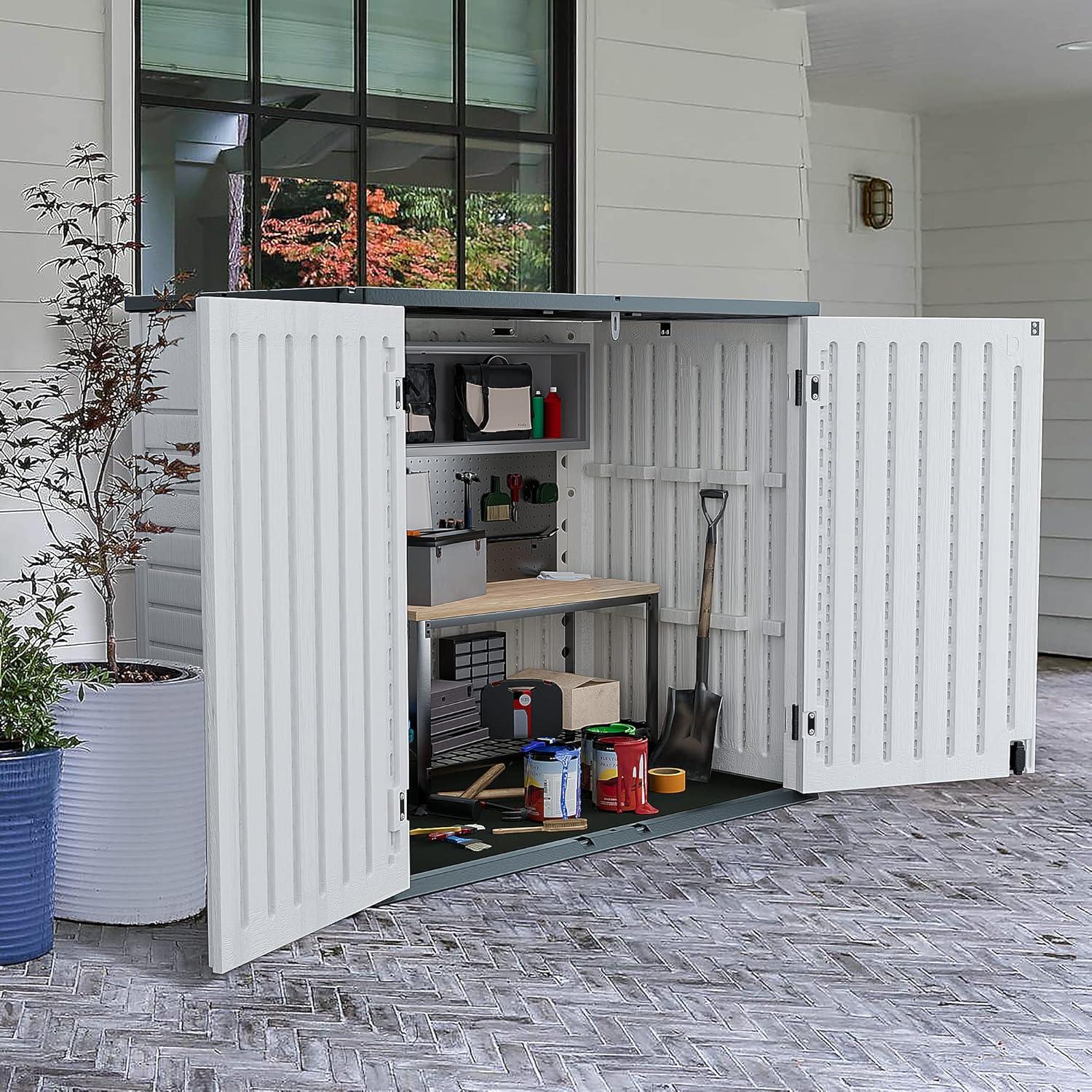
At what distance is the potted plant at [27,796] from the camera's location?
4145 millimetres

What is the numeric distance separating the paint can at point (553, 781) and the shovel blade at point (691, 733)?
0.84 metres

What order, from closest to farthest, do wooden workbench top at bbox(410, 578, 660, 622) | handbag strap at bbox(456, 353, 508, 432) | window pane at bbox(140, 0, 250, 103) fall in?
wooden workbench top at bbox(410, 578, 660, 622)
window pane at bbox(140, 0, 250, 103)
handbag strap at bbox(456, 353, 508, 432)

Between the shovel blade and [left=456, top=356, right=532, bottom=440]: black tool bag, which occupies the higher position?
[left=456, top=356, right=532, bottom=440]: black tool bag

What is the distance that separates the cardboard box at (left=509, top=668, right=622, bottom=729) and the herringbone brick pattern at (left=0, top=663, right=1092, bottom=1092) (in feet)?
A: 3.11

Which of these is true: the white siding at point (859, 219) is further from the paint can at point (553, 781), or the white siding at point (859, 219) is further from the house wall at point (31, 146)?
the house wall at point (31, 146)

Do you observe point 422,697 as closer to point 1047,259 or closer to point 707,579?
point 707,579

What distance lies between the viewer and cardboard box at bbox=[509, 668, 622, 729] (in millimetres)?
6121

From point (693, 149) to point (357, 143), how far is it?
165cm

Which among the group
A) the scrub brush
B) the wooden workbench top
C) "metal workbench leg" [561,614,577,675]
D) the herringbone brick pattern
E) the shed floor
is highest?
the scrub brush

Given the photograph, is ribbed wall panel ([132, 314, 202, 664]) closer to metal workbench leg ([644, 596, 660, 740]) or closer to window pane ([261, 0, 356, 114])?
window pane ([261, 0, 356, 114])

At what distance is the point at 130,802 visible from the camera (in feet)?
14.6

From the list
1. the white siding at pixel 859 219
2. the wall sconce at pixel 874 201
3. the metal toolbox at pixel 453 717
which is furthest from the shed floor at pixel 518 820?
the wall sconce at pixel 874 201

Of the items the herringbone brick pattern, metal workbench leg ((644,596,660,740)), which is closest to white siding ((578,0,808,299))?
metal workbench leg ((644,596,660,740))

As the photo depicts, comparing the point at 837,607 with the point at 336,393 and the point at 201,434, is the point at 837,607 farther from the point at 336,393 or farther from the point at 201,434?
the point at 201,434
